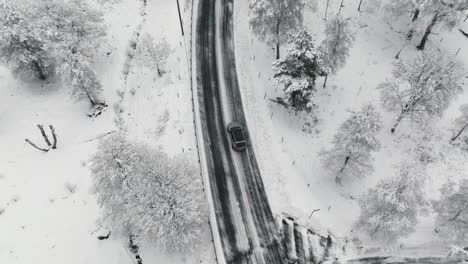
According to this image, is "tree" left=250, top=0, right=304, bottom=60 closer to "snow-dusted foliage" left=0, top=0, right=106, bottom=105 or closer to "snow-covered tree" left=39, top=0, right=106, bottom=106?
"snow-covered tree" left=39, top=0, right=106, bottom=106

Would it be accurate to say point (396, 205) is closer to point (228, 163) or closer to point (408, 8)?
point (228, 163)

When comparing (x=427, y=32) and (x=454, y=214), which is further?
(x=427, y=32)

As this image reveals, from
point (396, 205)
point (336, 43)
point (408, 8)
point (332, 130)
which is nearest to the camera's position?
point (396, 205)

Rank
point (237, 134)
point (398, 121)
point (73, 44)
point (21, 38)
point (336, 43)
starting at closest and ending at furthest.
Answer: point (237, 134) → point (336, 43) → point (398, 121) → point (73, 44) → point (21, 38)

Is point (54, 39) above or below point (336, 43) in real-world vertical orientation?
above

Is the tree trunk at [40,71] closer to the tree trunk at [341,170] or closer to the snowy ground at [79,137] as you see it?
the snowy ground at [79,137]

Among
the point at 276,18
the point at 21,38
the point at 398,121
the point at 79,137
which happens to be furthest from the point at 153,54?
the point at 398,121

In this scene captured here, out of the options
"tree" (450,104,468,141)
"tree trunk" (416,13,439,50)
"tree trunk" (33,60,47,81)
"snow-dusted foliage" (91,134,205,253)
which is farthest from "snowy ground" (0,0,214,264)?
"tree trunk" (416,13,439,50)
